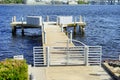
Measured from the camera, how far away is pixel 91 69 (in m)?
20.7

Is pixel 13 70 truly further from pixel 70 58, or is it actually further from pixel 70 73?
pixel 70 58

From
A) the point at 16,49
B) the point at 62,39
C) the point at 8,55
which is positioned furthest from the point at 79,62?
the point at 16,49

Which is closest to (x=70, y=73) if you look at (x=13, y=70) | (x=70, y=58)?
(x=70, y=58)

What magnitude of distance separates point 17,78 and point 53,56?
10.9 metres

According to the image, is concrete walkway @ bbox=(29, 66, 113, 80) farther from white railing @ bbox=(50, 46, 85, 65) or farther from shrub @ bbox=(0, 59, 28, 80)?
shrub @ bbox=(0, 59, 28, 80)

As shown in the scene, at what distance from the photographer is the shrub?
44.8 ft

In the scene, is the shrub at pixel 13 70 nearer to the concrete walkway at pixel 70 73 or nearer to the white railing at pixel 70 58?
the concrete walkway at pixel 70 73

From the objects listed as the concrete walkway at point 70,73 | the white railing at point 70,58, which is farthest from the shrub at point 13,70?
the white railing at point 70,58

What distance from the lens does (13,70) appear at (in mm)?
14055

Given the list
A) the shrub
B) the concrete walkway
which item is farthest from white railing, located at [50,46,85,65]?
the shrub

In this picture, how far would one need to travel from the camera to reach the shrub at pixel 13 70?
13656 millimetres

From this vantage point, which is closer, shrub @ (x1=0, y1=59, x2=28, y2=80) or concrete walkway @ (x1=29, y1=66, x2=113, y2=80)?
shrub @ (x1=0, y1=59, x2=28, y2=80)

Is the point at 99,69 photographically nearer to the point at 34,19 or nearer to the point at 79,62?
the point at 79,62

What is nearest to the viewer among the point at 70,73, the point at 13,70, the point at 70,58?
the point at 13,70
